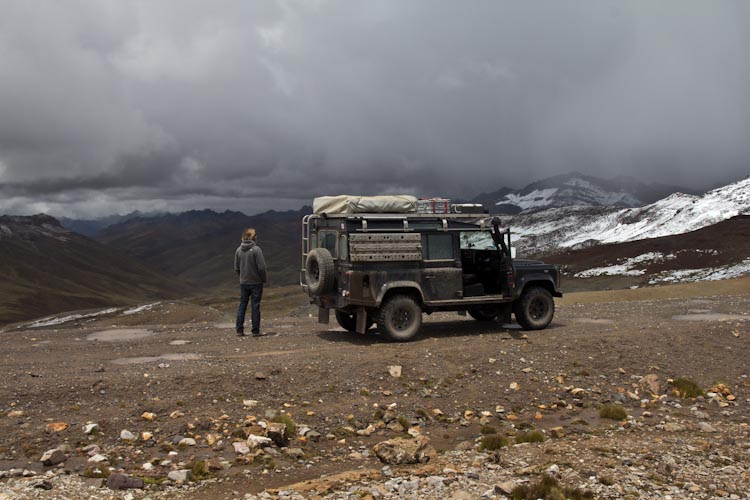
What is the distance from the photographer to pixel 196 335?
17.2m

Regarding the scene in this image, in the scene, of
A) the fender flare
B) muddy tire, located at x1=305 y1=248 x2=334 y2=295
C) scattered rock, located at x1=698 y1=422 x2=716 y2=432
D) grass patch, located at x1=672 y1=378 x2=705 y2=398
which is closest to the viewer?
scattered rock, located at x1=698 y1=422 x2=716 y2=432

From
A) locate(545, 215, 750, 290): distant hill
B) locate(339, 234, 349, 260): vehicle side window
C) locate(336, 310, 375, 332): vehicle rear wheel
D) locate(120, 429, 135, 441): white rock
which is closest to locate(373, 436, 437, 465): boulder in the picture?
locate(120, 429, 135, 441): white rock

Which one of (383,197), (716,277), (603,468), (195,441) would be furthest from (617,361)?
(716,277)

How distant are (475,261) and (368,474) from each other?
940 centimetres

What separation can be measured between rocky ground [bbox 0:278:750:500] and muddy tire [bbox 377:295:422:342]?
492mm

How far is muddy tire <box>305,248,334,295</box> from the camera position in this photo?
1545 cm

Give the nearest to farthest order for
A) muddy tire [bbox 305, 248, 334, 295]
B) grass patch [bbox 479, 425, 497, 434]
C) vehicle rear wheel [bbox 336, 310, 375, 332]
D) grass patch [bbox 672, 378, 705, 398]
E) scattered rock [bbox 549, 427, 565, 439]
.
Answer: scattered rock [bbox 549, 427, 565, 439] → grass patch [bbox 479, 425, 497, 434] → grass patch [bbox 672, 378, 705, 398] → muddy tire [bbox 305, 248, 334, 295] → vehicle rear wheel [bbox 336, 310, 375, 332]

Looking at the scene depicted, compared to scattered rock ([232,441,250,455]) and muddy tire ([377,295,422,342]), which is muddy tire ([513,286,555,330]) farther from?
scattered rock ([232,441,250,455])

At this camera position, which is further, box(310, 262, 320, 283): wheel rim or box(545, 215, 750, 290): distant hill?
box(545, 215, 750, 290): distant hill

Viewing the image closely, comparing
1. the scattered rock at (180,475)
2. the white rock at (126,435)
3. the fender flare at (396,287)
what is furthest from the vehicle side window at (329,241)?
the scattered rock at (180,475)

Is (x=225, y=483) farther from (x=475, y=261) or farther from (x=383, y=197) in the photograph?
(x=475, y=261)

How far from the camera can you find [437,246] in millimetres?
16016

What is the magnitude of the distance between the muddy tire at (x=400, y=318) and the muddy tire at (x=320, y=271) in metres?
1.52

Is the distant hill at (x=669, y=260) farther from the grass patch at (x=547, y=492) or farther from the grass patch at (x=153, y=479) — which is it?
the grass patch at (x=153, y=479)
